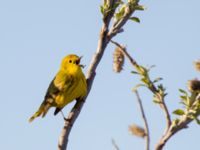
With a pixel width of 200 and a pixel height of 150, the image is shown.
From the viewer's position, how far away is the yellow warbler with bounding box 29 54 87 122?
21.8 ft

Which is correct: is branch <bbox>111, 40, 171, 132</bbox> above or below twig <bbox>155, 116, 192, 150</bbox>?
above

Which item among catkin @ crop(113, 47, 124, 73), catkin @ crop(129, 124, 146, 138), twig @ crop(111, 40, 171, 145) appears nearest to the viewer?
catkin @ crop(129, 124, 146, 138)

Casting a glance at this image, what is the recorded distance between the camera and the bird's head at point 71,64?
25.7ft

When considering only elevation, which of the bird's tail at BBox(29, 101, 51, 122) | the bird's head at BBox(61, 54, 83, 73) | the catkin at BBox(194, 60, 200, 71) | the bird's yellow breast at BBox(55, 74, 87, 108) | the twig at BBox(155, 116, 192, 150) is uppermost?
the bird's head at BBox(61, 54, 83, 73)

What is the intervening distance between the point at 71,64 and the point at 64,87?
67 centimetres

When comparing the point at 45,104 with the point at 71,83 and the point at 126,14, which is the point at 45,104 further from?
the point at 126,14

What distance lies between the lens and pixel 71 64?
7.93 metres

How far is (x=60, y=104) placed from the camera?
701 centimetres

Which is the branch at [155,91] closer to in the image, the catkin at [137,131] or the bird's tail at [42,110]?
the catkin at [137,131]

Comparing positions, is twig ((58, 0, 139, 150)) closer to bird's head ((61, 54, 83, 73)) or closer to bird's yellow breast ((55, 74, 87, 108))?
bird's yellow breast ((55, 74, 87, 108))

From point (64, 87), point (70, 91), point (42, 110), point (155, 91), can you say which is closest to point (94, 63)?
point (155, 91)

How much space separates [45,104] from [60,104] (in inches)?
9.0

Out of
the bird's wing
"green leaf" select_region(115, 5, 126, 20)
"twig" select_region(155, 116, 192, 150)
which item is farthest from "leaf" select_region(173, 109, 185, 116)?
the bird's wing

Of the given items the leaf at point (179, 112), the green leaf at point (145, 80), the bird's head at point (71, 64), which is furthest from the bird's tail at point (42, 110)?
the leaf at point (179, 112)
